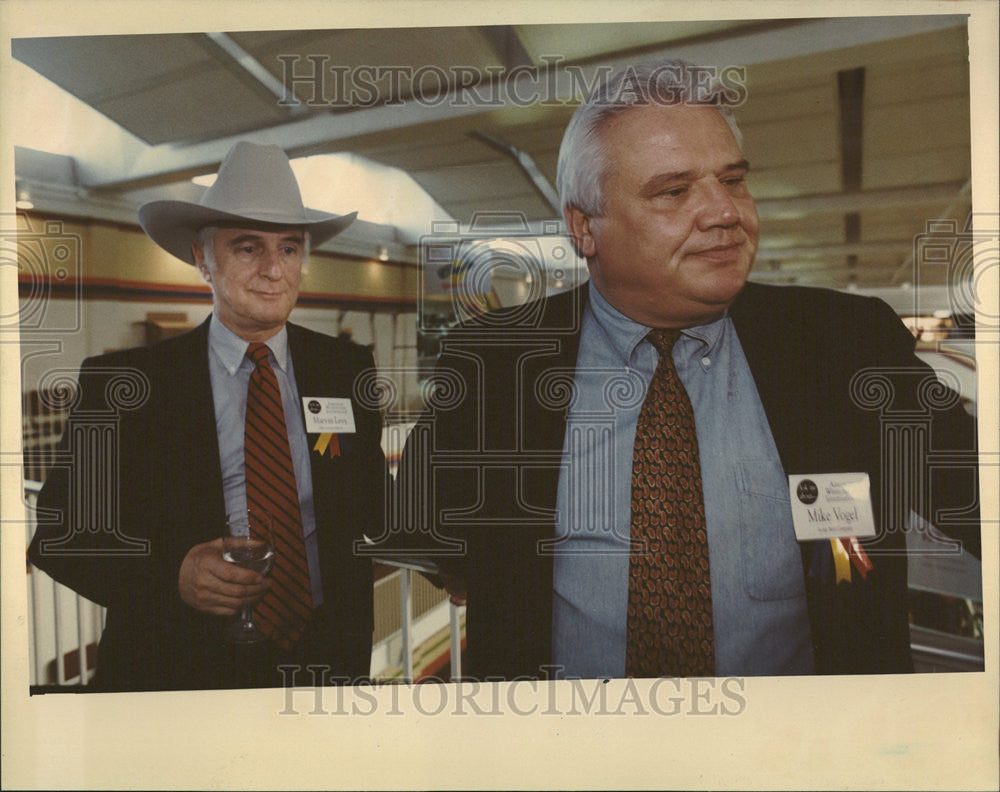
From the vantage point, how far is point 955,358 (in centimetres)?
180

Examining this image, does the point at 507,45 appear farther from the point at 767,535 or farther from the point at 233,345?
the point at 767,535

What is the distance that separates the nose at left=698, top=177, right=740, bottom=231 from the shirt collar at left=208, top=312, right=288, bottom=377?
42.7 inches

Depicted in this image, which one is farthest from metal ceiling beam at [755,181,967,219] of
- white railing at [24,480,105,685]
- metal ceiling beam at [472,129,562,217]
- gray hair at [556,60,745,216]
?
white railing at [24,480,105,685]

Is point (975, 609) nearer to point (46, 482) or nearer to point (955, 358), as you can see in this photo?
point (955, 358)

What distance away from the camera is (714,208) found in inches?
66.0

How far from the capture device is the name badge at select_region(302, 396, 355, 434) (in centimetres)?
180

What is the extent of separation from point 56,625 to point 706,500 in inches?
67.6

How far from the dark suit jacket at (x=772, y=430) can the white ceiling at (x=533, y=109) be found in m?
0.18

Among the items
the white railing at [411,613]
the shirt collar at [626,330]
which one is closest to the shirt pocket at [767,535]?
the shirt collar at [626,330]

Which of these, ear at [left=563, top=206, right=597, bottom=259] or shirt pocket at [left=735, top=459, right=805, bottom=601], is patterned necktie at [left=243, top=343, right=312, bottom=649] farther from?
shirt pocket at [left=735, top=459, right=805, bottom=601]

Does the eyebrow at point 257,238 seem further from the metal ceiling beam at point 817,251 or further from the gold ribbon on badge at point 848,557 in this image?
the gold ribbon on badge at point 848,557

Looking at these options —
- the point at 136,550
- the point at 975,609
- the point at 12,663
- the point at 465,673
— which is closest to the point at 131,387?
the point at 136,550

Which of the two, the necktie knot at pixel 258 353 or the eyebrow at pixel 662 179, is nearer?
the eyebrow at pixel 662 179

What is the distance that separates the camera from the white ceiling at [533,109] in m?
1.72
